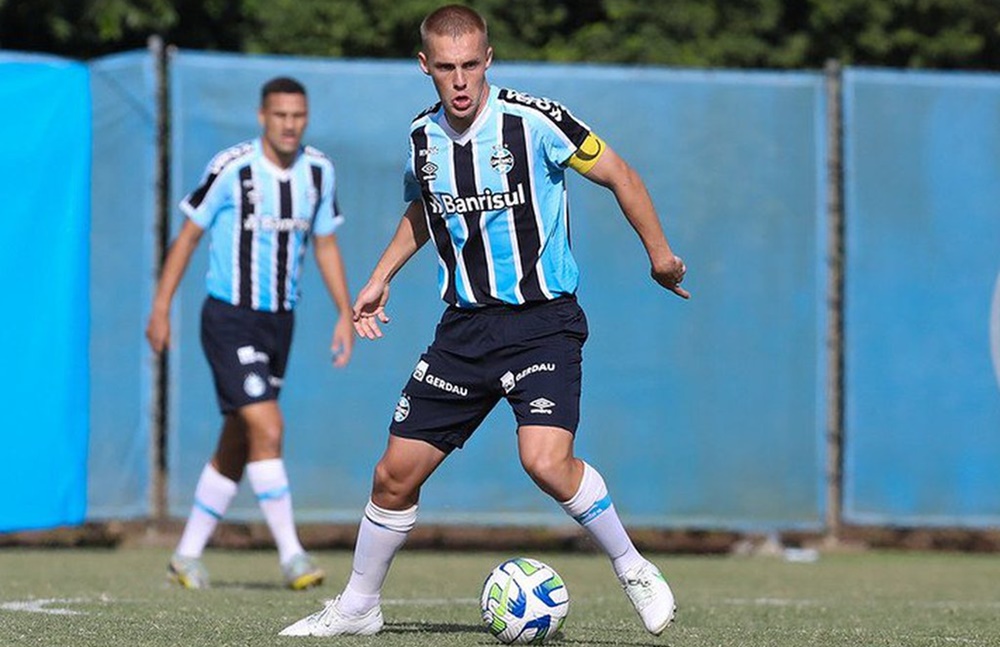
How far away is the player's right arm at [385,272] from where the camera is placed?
20.6 feet

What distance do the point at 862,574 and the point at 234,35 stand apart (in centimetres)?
625

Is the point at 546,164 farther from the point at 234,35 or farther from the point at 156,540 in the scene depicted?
the point at 234,35

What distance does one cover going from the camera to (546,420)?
19.9 ft

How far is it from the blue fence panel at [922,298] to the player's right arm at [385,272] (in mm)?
5154

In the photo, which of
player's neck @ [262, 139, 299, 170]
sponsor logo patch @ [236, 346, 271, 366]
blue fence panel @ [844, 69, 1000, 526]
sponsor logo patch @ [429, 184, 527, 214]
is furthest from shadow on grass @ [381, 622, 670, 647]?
blue fence panel @ [844, 69, 1000, 526]

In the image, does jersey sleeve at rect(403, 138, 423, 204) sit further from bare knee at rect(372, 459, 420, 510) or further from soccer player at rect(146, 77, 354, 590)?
soccer player at rect(146, 77, 354, 590)

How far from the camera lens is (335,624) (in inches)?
247

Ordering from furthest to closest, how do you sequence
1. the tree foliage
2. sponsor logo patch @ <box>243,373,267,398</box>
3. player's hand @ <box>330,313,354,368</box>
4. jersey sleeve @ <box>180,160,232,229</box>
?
the tree foliage, player's hand @ <box>330,313,354,368</box>, jersey sleeve @ <box>180,160,232,229</box>, sponsor logo patch @ <box>243,373,267,398</box>

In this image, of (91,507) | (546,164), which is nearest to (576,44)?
(91,507)

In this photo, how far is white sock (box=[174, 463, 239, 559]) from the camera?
29.9 ft

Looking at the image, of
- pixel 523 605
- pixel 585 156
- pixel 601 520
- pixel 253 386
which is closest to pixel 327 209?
pixel 253 386

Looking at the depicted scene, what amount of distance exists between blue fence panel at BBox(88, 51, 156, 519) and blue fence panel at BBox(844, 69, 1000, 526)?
3935 mm

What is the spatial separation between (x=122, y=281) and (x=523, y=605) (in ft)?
17.9

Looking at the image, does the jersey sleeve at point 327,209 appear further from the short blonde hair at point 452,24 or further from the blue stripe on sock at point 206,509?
the short blonde hair at point 452,24
